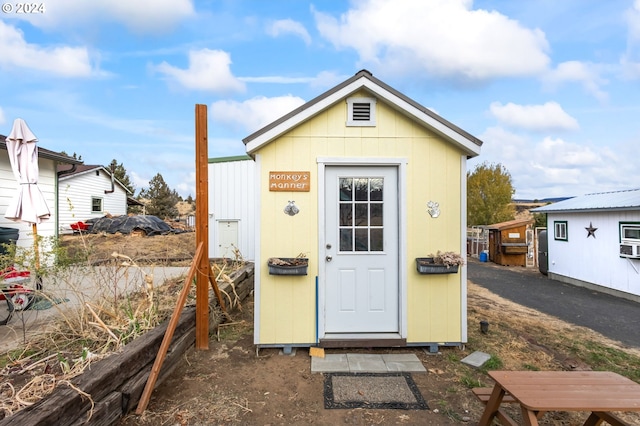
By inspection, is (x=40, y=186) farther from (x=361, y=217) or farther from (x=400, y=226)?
(x=400, y=226)

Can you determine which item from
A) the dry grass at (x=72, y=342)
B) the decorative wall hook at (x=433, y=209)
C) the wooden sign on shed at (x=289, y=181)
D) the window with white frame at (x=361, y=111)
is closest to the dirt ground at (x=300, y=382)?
the dry grass at (x=72, y=342)

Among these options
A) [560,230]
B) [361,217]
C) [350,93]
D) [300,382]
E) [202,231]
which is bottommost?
[300,382]

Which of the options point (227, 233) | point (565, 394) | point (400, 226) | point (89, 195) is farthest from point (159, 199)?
point (565, 394)

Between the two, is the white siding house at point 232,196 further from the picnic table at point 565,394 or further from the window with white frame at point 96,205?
the window with white frame at point 96,205

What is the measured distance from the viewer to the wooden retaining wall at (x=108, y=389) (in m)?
1.70

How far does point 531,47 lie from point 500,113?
909 centimetres

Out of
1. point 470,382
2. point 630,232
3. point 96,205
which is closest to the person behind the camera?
point 470,382

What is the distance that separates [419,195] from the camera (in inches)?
151

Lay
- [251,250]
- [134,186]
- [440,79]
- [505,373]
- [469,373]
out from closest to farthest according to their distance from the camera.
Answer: [505,373]
[469,373]
[440,79]
[251,250]
[134,186]

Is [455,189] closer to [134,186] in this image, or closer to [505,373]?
[505,373]

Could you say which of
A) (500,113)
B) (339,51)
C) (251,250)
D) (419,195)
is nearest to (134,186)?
(251,250)

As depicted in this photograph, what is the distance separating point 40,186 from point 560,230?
47.6ft

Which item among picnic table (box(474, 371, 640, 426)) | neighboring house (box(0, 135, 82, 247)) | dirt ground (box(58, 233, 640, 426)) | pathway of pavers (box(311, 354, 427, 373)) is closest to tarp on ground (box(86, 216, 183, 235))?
neighboring house (box(0, 135, 82, 247))

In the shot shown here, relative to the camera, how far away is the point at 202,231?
3775mm
